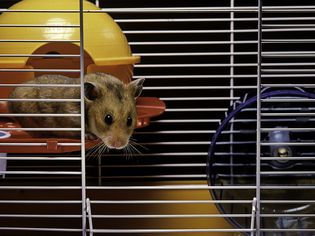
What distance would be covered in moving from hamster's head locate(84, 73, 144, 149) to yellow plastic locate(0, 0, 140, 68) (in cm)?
6

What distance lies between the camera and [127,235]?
1.94 meters

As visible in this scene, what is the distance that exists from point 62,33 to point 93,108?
19 cm

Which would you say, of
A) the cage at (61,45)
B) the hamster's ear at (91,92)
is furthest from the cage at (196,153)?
the hamster's ear at (91,92)

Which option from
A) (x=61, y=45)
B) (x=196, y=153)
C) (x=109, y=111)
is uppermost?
(x=61, y=45)

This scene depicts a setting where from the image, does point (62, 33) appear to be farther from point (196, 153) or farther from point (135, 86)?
point (196, 153)

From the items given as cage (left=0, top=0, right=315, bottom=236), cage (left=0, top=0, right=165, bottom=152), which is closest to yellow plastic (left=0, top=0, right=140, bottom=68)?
cage (left=0, top=0, right=165, bottom=152)

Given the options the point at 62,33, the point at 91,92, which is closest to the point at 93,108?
the point at 91,92

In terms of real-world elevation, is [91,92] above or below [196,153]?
above

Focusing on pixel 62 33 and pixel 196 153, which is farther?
pixel 196 153

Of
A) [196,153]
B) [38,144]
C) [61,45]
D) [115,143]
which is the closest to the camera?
[38,144]

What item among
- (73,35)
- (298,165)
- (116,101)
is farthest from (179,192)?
(73,35)

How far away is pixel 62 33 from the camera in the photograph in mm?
1432

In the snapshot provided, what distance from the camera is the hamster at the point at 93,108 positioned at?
4.63 ft

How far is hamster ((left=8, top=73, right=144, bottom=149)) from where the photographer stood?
1412mm
